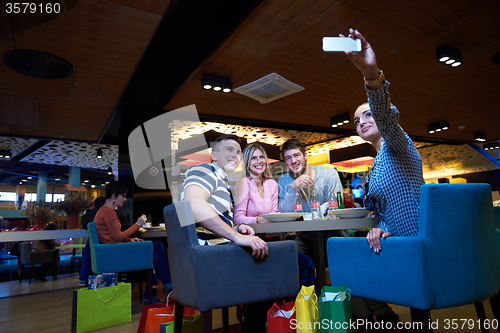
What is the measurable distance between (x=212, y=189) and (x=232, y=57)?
2347mm

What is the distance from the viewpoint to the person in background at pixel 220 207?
1.69m

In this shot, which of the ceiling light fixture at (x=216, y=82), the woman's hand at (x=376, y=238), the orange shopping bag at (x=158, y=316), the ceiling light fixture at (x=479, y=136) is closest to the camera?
the woman's hand at (x=376, y=238)

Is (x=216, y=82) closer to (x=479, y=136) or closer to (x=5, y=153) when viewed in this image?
(x=5, y=153)

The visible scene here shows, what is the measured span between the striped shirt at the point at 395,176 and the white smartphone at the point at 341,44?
30 cm

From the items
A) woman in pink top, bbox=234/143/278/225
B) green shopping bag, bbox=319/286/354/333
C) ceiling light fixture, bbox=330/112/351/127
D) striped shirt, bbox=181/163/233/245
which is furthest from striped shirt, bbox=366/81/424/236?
ceiling light fixture, bbox=330/112/351/127

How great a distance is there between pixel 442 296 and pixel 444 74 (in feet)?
13.0

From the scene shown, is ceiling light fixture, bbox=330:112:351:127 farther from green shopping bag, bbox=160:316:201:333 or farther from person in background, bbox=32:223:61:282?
person in background, bbox=32:223:61:282

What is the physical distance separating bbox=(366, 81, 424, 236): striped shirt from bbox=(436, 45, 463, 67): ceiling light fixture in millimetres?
2659

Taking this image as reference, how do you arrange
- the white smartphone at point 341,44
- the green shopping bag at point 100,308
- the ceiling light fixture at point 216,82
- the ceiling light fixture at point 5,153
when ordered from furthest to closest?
the ceiling light fixture at point 5,153 → the ceiling light fixture at point 216,82 → the green shopping bag at point 100,308 → the white smartphone at point 341,44

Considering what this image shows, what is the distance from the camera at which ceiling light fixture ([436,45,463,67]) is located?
3.72 m

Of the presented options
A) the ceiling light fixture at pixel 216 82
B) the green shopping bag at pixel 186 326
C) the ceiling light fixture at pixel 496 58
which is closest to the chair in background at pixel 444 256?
the green shopping bag at pixel 186 326

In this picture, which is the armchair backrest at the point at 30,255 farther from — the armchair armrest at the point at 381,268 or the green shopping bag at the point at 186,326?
the armchair armrest at the point at 381,268

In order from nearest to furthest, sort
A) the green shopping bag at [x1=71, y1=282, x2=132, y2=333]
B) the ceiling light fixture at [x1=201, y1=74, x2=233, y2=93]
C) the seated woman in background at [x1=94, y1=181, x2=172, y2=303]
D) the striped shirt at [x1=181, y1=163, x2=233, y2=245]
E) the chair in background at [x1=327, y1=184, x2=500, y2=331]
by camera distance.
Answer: the chair in background at [x1=327, y1=184, x2=500, y2=331]
the striped shirt at [x1=181, y1=163, x2=233, y2=245]
the green shopping bag at [x1=71, y1=282, x2=132, y2=333]
the seated woman in background at [x1=94, y1=181, x2=172, y2=303]
the ceiling light fixture at [x1=201, y1=74, x2=233, y2=93]

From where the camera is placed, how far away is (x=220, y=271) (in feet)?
5.14
